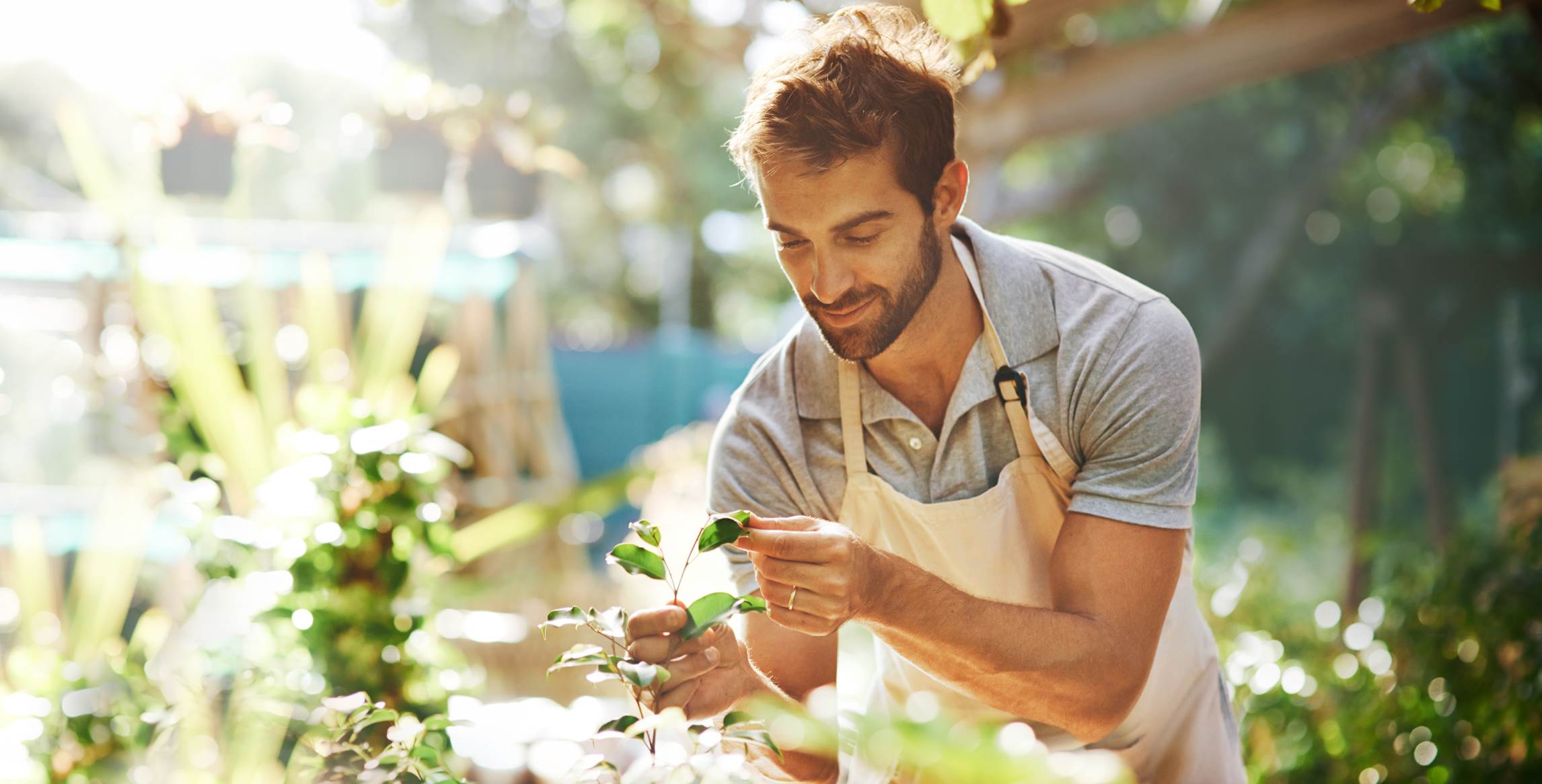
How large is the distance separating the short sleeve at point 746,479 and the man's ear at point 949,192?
0.37m

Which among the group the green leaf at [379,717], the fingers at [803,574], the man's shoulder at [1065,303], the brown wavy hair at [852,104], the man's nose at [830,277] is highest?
the brown wavy hair at [852,104]

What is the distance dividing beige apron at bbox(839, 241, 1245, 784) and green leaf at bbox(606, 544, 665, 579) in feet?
1.68

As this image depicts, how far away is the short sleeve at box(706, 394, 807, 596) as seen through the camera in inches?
61.4

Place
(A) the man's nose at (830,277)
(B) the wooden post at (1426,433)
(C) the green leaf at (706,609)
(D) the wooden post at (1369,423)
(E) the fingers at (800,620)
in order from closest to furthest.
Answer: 1. (C) the green leaf at (706,609)
2. (E) the fingers at (800,620)
3. (A) the man's nose at (830,277)
4. (D) the wooden post at (1369,423)
5. (B) the wooden post at (1426,433)

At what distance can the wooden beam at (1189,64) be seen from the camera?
10.1 feet

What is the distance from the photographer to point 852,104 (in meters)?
1.46

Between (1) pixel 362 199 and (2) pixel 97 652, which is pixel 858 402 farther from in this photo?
(1) pixel 362 199

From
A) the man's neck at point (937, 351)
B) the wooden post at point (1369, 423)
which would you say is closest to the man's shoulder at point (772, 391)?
the man's neck at point (937, 351)

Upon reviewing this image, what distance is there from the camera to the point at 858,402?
1.61 metres

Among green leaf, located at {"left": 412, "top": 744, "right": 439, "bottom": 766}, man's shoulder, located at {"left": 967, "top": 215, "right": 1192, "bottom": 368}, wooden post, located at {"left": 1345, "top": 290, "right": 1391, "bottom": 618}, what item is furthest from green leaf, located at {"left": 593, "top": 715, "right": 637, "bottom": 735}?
wooden post, located at {"left": 1345, "top": 290, "right": 1391, "bottom": 618}

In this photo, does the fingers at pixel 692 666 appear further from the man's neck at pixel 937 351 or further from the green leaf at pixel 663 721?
the man's neck at pixel 937 351

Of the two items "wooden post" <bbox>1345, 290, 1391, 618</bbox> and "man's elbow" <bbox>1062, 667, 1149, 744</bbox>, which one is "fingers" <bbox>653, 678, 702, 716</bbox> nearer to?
"man's elbow" <bbox>1062, 667, 1149, 744</bbox>

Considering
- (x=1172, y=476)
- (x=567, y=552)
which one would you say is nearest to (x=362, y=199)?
(x=567, y=552)

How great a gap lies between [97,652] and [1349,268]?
7.16 metres
